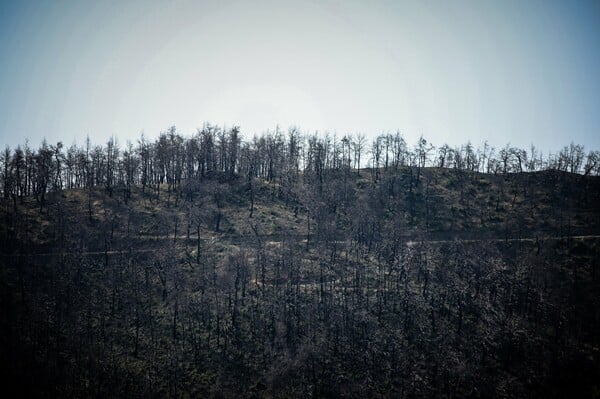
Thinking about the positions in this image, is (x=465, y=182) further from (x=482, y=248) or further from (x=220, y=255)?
(x=220, y=255)

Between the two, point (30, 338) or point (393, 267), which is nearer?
point (30, 338)

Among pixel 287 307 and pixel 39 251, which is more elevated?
pixel 39 251

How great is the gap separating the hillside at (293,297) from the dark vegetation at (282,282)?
26 cm

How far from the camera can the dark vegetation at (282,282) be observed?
50625mm

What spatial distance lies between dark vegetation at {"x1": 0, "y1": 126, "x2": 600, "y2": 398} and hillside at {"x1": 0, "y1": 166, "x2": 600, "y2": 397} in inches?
10.3

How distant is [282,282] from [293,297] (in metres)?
4.08

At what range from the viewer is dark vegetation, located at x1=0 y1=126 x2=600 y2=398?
166 feet

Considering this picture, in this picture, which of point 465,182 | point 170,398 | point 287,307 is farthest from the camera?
point 465,182

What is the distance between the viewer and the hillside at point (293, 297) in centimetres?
5031

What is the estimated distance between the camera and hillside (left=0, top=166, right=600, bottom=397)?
165 feet

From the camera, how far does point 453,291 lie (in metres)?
63.4

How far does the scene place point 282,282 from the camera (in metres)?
64.3

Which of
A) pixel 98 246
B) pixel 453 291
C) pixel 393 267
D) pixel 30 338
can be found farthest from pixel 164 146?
pixel 453 291

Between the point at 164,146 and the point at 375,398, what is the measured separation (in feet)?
259
